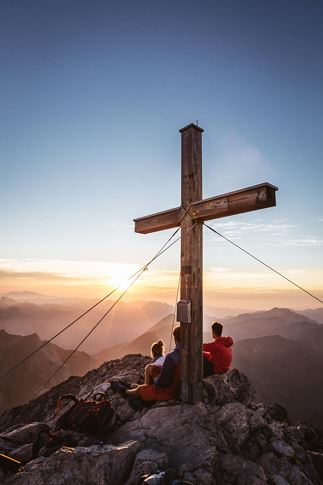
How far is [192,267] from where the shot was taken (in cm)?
571

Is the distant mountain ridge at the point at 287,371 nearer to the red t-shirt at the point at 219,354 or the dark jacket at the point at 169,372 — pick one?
the red t-shirt at the point at 219,354

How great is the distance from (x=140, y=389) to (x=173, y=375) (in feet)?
2.63

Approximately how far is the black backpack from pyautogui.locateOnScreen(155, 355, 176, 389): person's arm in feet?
3.38

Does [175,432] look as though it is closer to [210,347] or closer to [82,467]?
[82,467]

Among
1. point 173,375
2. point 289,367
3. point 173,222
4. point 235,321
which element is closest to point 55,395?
point 173,375

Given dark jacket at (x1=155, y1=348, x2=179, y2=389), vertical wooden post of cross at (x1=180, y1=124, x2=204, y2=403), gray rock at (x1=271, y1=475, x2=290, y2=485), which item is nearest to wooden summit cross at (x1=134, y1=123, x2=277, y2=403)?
vertical wooden post of cross at (x1=180, y1=124, x2=204, y2=403)

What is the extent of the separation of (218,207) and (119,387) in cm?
A: 438

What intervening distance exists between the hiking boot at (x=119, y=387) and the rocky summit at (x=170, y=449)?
0.33 ft

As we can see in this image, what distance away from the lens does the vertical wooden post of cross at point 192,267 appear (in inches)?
217

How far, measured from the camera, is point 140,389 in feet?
19.4

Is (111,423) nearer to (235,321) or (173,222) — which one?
(173,222)

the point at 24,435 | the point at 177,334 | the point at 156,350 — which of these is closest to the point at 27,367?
the point at 156,350

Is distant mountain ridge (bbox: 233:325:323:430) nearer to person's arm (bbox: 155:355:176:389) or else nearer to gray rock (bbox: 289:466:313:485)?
gray rock (bbox: 289:466:313:485)

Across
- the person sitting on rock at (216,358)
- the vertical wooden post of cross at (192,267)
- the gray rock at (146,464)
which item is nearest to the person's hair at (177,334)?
the vertical wooden post of cross at (192,267)
